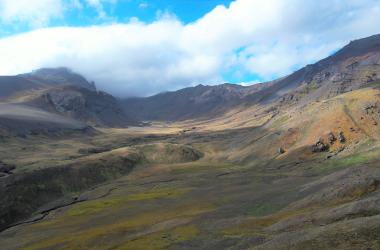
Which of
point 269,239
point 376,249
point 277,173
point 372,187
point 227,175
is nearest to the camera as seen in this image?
point 376,249

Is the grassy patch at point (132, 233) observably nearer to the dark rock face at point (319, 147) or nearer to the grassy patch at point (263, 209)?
the grassy patch at point (263, 209)

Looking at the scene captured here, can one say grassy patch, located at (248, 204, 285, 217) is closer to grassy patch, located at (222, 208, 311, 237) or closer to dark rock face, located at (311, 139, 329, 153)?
grassy patch, located at (222, 208, 311, 237)

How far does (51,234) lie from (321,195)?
2201 inches

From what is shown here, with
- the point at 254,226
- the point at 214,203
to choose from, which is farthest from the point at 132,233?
the point at 214,203

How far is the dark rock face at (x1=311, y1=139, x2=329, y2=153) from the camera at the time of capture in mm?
173125

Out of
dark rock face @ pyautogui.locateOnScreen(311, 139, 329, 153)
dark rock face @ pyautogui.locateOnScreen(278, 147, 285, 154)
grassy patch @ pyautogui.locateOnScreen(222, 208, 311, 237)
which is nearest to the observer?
grassy patch @ pyautogui.locateOnScreen(222, 208, 311, 237)

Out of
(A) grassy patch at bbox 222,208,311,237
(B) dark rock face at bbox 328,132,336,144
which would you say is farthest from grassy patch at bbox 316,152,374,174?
(A) grassy patch at bbox 222,208,311,237

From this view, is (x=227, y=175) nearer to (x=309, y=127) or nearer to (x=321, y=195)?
(x=309, y=127)

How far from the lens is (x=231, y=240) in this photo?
62.9m

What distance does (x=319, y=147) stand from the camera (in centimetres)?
17425

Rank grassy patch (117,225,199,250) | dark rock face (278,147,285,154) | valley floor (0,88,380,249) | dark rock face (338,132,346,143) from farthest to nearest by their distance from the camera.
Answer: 1. dark rock face (278,147,285,154)
2. dark rock face (338,132,346,143)
3. grassy patch (117,225,199,250)
4. valley floor (0,88,380,249)

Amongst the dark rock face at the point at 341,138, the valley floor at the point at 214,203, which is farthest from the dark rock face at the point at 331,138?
the valley floor at the point at 214,203

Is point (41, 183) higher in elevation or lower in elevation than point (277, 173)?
higher

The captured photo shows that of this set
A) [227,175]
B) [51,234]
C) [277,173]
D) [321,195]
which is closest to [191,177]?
[227,175]
